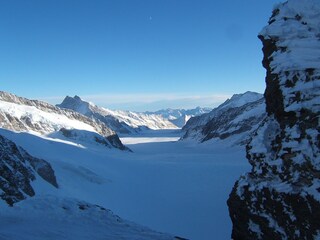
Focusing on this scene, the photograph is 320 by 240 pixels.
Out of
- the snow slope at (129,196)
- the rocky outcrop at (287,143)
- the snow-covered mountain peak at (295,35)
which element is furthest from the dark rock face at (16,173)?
the snow-covered mountain peak at (295,35)

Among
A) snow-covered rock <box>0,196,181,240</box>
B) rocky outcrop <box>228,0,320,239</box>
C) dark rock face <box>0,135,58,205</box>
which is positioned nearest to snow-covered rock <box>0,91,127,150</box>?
dark rock face <box>0,135,58,205</box>

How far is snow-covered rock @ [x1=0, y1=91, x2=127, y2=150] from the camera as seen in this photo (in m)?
69.1

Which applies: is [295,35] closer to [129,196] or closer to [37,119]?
[129,196]

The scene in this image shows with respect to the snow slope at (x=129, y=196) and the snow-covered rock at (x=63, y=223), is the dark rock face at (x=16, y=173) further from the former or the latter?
the snow-covered rock at (x=63, y=223)

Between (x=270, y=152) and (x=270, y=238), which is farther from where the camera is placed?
(x=270, y=152)

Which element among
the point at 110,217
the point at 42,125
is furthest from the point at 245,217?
the point at 42,125

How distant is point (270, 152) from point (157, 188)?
26.8 m

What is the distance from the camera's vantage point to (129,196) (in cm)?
3553

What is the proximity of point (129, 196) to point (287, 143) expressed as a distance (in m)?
26.0

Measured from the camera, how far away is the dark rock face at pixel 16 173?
73.4 ft

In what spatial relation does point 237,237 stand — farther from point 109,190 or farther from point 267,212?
point 109,190

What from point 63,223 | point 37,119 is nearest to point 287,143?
point 63,223

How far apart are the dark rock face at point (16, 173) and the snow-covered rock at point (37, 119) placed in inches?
1343

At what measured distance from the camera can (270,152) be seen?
12164 mm
